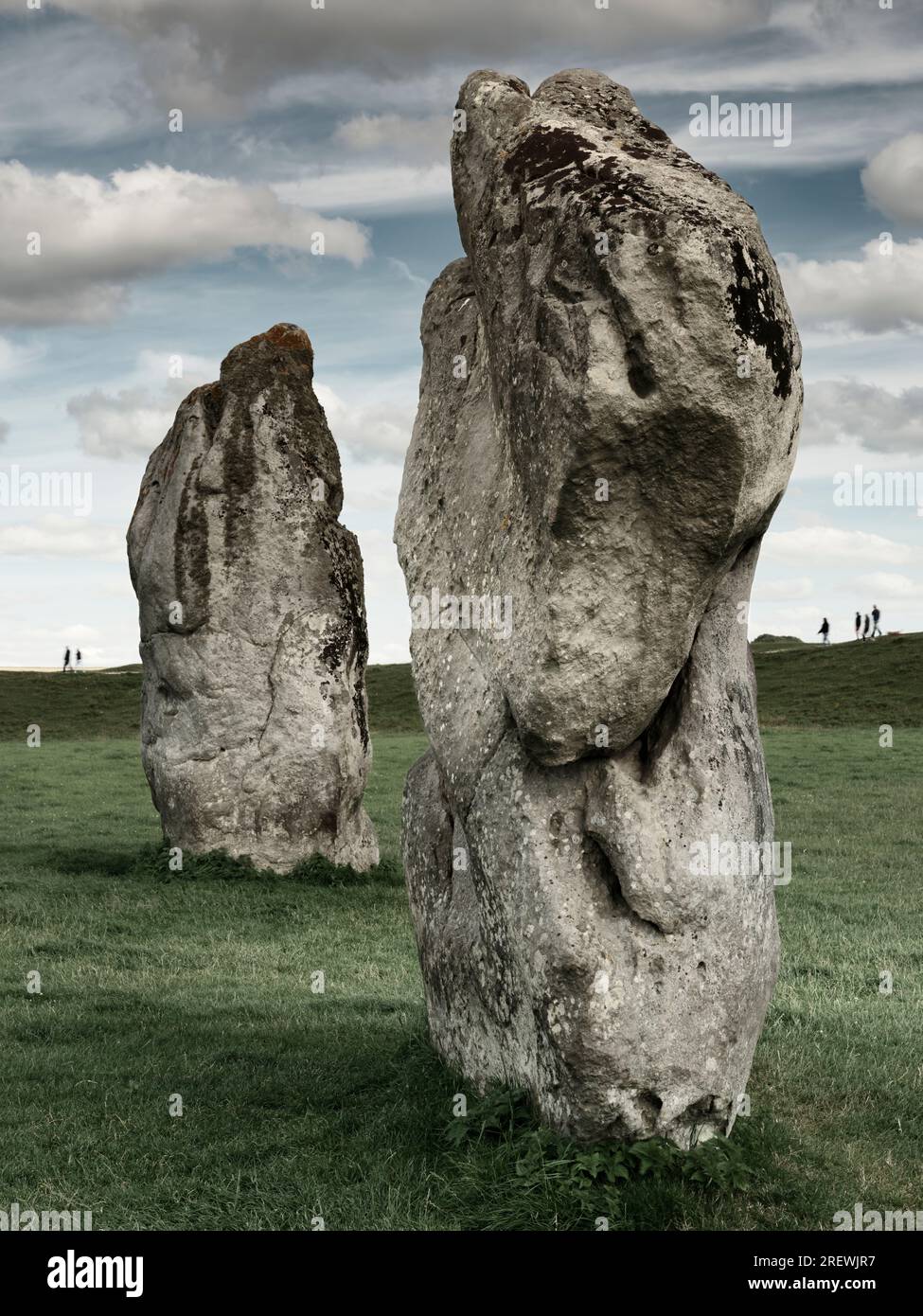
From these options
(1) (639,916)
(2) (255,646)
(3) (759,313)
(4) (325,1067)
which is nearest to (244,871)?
(2) (255,646)

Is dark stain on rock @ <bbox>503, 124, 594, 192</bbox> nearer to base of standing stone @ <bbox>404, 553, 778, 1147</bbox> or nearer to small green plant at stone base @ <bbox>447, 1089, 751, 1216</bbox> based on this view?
base of standing stone @ <bbox>404, 553, 778, 1147</bbox>

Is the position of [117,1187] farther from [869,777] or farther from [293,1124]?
[869,777]

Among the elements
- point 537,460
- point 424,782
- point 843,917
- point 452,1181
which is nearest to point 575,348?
point 537,460

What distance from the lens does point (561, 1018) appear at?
655cm

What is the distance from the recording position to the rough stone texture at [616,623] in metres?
6.23

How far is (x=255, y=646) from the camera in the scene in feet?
51.3

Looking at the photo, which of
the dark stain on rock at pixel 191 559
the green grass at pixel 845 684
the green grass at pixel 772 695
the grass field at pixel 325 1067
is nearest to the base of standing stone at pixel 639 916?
the grass field at pixel 325 1067

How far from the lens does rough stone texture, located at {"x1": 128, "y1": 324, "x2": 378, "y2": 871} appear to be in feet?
51.2

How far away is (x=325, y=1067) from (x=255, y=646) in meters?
7.49

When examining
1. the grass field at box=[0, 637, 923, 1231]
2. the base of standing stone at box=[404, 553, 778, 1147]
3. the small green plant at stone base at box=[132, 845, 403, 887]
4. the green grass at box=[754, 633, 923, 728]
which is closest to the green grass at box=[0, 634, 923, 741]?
the green grass at box=[754, 633, 923, 728]

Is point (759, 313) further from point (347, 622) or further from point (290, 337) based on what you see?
point (290, 337)

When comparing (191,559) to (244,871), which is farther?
(191,559)

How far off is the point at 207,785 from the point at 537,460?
979 centimetres

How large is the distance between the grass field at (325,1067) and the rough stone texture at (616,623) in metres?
0.51
